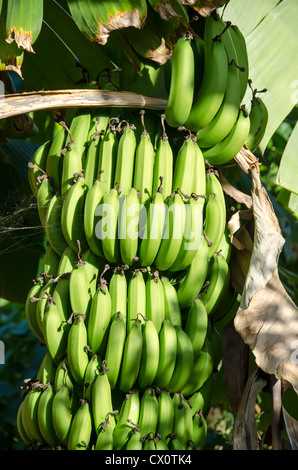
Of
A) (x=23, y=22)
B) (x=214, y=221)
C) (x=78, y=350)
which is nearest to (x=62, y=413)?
(x=78, y=350)

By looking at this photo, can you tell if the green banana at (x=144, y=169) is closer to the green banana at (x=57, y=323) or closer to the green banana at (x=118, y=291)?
the green banana at (x=118, y=291)

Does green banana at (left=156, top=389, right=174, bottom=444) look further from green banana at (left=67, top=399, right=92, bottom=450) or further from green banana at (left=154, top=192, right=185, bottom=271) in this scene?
green banana at (left=154, top=192, right=185, bottom=271)

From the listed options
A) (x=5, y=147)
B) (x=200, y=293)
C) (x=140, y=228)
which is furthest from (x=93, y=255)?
(x=5, y=147)

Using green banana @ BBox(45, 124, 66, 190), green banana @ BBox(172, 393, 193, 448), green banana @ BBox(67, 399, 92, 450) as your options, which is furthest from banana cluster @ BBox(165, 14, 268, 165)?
green banana @ BBox(67, 399, 92, 450)

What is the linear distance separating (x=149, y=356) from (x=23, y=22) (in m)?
1.01

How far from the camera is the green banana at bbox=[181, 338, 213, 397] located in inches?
64.4

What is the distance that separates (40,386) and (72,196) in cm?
55

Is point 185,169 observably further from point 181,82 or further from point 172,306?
point 172,306

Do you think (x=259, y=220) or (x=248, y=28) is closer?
(x=259, y=220)

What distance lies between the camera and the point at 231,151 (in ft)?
5.90

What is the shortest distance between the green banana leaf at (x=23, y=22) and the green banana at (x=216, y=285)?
0.84 m

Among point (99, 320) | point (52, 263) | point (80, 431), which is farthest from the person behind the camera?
point (52, 263)

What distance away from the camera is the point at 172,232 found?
64.0 inches

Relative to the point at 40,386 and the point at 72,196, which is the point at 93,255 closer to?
the point at 72,196
